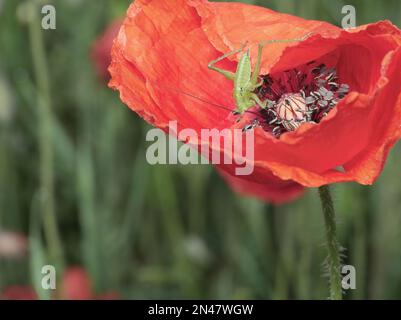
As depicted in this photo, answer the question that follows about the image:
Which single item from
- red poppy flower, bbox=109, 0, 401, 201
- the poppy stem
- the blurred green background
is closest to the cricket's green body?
red poppy flower, bbox=109, 0, 401, 201

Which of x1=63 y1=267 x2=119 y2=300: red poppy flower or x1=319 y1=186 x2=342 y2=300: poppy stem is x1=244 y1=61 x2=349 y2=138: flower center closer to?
x1=319 y1=186 x2=342 y2=300: poppy stem

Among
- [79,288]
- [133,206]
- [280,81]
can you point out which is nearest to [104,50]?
[133,206]

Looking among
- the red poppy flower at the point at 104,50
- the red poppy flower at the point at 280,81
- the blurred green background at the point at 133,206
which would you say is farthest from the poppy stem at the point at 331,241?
the red poppy flower at the point at 104,50

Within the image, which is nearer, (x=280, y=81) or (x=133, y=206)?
(x=280, y=81)

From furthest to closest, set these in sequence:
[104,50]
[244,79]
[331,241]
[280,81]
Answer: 1. [104,50]
2. [280,81]
3. [244,79]
4. [331,241]

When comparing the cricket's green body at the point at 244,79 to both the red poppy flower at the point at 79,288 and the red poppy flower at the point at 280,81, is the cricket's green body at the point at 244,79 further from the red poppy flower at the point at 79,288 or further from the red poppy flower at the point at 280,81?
the red poppy flower at the point at 79,288

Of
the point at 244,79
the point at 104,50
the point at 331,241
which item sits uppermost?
the point at 104,50

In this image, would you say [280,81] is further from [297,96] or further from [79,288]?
[79,288]
